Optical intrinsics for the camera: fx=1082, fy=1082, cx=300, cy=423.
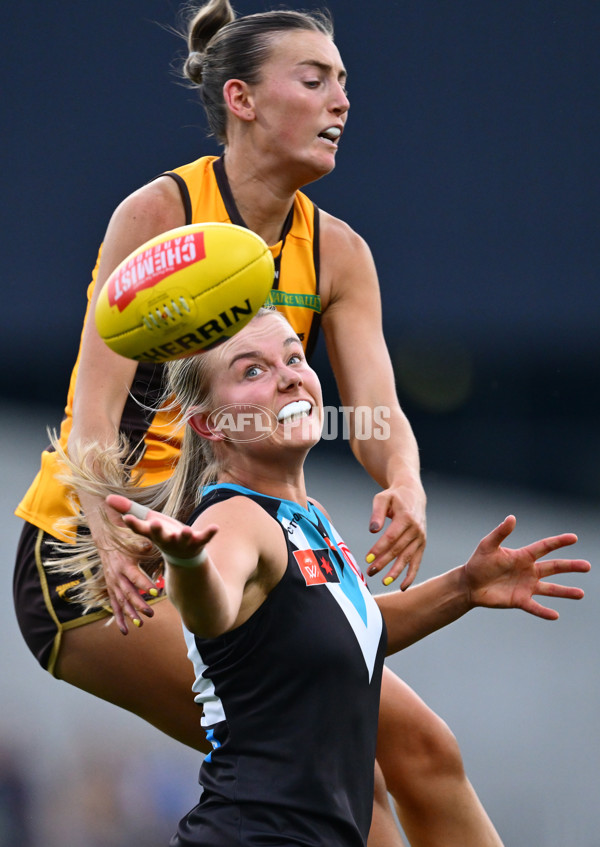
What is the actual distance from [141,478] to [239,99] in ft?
3.08

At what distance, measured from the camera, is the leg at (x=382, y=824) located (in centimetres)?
242

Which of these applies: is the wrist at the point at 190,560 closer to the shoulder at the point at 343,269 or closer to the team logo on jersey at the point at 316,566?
the team logo on jersey at the point at 316,566

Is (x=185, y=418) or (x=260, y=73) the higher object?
(x=260, y=73)

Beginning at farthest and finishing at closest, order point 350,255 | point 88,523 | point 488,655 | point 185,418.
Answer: point 488,655
point 350,255
point 88,523
point 185,418

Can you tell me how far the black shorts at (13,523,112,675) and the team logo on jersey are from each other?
696 mm

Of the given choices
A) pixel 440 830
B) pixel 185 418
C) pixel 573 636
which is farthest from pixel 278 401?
pixel 573 636

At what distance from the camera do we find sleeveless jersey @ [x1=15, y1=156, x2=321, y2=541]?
2.46 meters

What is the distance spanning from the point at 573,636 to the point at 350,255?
9.40 ft

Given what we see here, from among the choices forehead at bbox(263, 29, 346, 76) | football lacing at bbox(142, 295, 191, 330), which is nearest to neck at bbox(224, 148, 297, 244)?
forehead at bbox(263, 29, 346, 76)

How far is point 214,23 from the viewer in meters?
2.75

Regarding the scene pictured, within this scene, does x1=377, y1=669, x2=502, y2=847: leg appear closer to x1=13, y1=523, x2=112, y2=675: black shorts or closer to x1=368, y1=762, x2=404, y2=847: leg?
x1=368, y1=762, x2=404, y2=847: leg

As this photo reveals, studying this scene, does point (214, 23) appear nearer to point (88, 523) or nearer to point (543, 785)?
point (88, 523)

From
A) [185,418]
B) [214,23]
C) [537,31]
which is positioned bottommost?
[185,418]

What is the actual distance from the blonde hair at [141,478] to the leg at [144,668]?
10 centimetres
